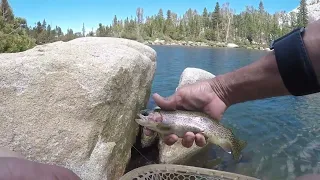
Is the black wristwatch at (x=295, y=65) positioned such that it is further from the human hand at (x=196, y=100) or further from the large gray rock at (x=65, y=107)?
the large gray rock at (x=65, y=107)

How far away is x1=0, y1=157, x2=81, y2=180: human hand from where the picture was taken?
3.34 feet

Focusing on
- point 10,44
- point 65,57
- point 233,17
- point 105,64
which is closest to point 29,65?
point 65,57

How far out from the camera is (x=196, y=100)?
3.08m

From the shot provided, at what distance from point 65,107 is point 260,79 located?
318 centimetres

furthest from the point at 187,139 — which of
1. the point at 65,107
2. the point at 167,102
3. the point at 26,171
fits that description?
the point at 26,171

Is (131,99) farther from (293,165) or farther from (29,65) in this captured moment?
(293,165)

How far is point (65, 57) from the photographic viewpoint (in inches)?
200

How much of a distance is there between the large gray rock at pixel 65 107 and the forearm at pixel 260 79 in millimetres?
2511

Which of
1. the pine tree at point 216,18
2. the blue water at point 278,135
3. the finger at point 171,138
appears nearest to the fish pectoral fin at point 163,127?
the finger at point 171,138

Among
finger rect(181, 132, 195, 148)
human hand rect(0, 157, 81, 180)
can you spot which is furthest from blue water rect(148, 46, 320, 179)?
human hand rect(0, 157, 81, 180)

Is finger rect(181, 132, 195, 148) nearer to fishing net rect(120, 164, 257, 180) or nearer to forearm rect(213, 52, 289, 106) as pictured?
fishing net rect(120, 164, 257, 180)

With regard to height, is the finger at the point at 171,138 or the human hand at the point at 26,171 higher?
the human hand at the point at 26,171

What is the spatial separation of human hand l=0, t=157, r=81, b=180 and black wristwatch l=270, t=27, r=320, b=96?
1.51 metres

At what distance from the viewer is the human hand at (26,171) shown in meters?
1.02
